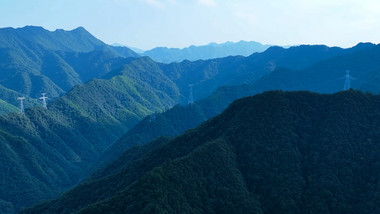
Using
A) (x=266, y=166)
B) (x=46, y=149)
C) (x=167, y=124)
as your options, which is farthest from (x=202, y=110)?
(x=266, y=166)

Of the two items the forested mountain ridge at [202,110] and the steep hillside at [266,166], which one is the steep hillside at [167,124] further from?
the steep hillside at [266,166]

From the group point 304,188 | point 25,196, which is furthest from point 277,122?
point 25,196

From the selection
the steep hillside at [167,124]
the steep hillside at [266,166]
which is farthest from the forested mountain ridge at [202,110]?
the steep hillside at [266,166]

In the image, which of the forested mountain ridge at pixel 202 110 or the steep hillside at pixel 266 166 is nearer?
the steep hillside at pixel 266 166

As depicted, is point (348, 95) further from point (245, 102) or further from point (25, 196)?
point (25, 196)

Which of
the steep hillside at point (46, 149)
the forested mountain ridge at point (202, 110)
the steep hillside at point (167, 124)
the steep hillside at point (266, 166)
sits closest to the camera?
the steep hillside at point (266, 166)

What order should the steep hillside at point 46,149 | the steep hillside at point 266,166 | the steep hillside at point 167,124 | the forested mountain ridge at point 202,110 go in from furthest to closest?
1. the forested mountain ridge at point 202,110
2. the steep hillside at point 167,124
3. the steep hillside at point 46,149
4. the steep hillside at point 266,166

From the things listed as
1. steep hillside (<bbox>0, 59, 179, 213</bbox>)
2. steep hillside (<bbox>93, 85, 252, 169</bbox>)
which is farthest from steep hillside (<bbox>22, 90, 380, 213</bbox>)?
steep hillside (<bbox>93, 85, 252, 169</bbox>)

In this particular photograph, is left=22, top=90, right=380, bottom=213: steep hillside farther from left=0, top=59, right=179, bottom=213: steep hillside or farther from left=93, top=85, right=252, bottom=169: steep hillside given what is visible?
left=93, top=85, right=252, bottom=169: steep hillside

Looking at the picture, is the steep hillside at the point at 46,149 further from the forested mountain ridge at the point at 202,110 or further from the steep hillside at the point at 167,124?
the forested mountain ridge at the point at 202,110
